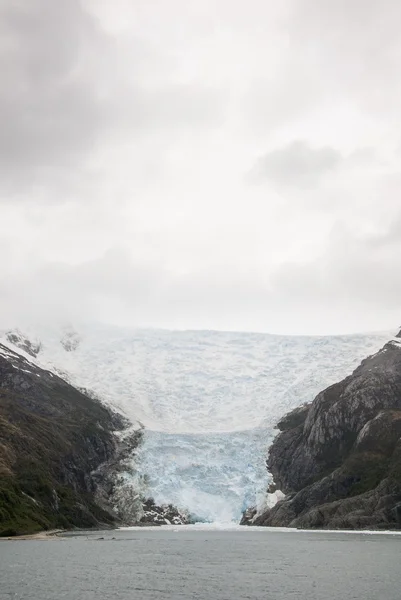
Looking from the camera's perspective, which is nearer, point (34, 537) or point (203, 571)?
point (203, 571)

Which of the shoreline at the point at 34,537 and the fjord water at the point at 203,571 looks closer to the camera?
the fjord water at the point at 203,571

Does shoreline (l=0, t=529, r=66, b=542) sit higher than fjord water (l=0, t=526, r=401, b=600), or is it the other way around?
fjord water (l=0, t=526, r=401, b=600)

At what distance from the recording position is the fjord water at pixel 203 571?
6322 cm

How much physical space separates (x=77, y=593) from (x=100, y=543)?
6459 cm

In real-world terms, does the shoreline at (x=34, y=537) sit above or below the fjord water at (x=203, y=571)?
below

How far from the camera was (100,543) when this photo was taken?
12525 centimetres

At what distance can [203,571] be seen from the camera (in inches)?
3162

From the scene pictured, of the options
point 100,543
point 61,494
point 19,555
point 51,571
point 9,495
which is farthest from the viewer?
point 61,494

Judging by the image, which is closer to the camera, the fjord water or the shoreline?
the fjord water

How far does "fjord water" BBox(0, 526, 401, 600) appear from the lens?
63.2m

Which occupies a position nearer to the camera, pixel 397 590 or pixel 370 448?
pixel 397 590

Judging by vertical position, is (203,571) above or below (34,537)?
above

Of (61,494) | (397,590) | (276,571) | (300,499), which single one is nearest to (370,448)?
(300,499)

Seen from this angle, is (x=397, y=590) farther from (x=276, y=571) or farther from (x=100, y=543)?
(x=100, y=543)
